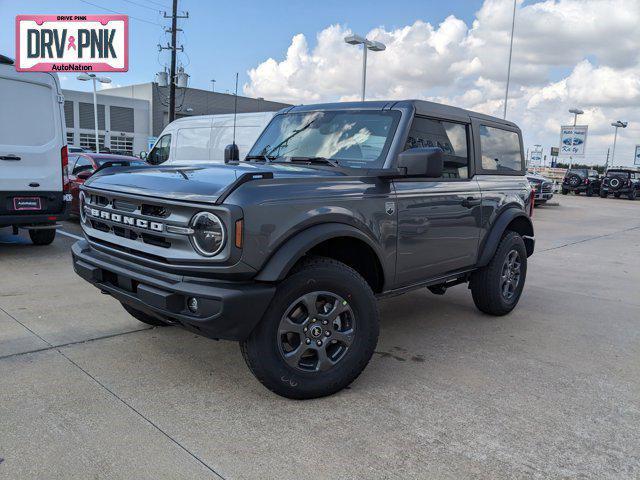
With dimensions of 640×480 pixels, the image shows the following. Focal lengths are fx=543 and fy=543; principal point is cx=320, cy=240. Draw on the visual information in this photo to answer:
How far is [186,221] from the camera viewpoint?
2992 millimetres

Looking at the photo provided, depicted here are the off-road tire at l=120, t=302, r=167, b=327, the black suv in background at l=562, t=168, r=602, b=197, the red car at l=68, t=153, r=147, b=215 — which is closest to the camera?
the off-road tire at l=120, t=302, r=167, b=327

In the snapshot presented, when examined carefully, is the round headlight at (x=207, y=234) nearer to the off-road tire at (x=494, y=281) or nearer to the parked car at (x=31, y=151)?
the off-road tire at (x=494, y=281)

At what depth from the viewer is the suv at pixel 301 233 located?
2938mm

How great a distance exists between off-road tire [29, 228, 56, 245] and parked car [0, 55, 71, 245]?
0.99 ft

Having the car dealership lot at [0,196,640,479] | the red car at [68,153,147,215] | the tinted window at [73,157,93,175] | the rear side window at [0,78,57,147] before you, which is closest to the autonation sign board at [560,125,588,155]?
the red car at [68,153,147,215]

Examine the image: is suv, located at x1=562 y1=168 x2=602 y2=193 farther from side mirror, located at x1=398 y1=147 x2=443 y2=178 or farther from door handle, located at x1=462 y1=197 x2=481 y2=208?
side mirror, located at x1=398 y1=147 x2=443 y2=178

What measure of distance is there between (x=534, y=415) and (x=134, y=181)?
2837 mm

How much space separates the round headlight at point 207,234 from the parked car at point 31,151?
17.6 ft

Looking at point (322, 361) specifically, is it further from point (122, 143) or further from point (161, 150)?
point (122, 143)

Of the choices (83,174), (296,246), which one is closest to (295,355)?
(296,246)

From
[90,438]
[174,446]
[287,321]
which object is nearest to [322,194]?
[287,321]

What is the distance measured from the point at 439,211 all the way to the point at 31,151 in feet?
19.2

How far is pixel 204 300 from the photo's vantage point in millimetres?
2857

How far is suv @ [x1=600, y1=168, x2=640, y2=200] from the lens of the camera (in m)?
30.3
